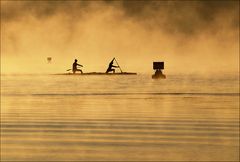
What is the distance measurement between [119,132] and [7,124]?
466 cm

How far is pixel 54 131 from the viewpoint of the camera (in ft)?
78.3

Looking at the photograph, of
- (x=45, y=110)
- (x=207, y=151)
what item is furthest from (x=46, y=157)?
(x=45, y=110)

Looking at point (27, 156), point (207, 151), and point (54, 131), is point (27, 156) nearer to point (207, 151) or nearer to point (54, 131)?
point (207, 151)

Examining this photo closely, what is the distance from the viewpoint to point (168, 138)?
21797mm

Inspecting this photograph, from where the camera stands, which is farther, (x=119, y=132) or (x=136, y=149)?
(x=119, y=132)

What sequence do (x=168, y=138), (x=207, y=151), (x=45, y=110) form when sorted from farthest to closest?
(x=45, y=110) → (x=168, y=138) → (x=207, y=151)

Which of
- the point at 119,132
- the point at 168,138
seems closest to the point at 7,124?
the point at 119,132

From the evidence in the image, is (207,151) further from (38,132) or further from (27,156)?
(38,132)

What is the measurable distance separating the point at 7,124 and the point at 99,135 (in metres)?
4.87

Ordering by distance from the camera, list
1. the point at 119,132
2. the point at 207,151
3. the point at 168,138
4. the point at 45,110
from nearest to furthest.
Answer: the point at 207,151
the point at 168,138
the point at 119,132
the point at 45,110

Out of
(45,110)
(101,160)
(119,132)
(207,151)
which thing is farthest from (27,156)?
(45,110)

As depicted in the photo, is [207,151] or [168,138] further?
[168,138]

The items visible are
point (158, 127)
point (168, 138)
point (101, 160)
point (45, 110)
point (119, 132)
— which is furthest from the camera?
point (45, 110)

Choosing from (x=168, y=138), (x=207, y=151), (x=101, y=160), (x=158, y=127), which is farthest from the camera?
(x=158, y=127)
